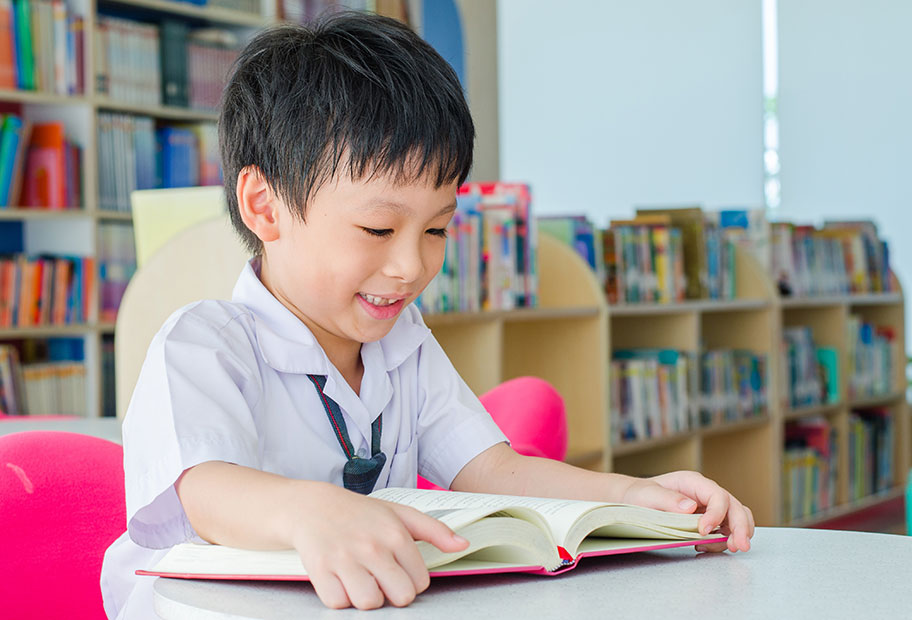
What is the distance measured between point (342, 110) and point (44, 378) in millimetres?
2830

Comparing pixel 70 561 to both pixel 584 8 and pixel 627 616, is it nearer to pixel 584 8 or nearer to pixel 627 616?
pixel 627 616

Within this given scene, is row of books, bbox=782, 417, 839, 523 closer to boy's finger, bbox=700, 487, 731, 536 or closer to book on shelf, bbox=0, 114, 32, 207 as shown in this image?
book on shelf, bbox=0, 114, 32, 207

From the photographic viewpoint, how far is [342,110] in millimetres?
961

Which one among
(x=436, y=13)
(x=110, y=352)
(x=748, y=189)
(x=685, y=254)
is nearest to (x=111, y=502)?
(x=110, y=352)

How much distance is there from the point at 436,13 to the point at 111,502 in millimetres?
3679

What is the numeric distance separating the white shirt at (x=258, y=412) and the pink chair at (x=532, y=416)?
0.30 m

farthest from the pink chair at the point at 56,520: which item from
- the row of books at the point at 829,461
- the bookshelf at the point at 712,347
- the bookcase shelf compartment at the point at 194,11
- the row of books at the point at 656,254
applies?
the row of books at the point at 829,461

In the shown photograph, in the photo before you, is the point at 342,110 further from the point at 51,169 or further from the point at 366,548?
the point at 51,169

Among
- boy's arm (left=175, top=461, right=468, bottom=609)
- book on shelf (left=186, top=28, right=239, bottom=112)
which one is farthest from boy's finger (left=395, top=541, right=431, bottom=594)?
book on shelf (left=186, top=28, right=239, bottom=112)

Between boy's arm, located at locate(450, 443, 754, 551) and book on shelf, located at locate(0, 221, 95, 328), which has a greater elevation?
book on shelf, located at locate(0, 221, 95, 328)

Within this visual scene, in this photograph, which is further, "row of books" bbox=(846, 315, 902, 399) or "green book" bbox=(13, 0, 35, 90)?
"row of books" bbox=(846, 315, 902, 399)

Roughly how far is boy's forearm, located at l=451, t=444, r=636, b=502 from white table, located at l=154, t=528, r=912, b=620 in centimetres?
16

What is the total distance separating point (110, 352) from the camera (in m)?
3.62

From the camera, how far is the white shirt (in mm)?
823
